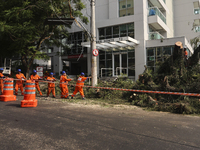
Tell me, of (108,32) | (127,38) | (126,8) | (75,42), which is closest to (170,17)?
(126,8)

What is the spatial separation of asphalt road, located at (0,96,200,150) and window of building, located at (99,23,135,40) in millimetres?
14577

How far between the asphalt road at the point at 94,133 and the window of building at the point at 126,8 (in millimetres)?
16040

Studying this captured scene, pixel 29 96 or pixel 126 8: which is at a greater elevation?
pixel 126 8

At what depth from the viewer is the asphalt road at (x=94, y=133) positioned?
3361 mm

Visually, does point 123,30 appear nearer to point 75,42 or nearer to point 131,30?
point 131,30

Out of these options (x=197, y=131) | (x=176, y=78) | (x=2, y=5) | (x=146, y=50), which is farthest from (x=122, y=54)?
(x=197, y=131)

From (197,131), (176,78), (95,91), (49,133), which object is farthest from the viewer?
(95,91)

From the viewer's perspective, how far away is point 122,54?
63.3ft

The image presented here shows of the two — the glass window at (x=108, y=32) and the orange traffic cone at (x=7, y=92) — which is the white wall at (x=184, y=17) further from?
the orange traffic cone at (x=7, y=92)

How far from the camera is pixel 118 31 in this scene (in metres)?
19.3

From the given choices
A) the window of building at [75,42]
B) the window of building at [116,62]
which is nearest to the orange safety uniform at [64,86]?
the window of building at [116,62]

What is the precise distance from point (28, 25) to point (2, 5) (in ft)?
10.5

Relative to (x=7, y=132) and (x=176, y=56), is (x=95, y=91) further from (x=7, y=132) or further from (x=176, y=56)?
(x=7, y=132)

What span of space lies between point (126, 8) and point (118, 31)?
9.08 ft
